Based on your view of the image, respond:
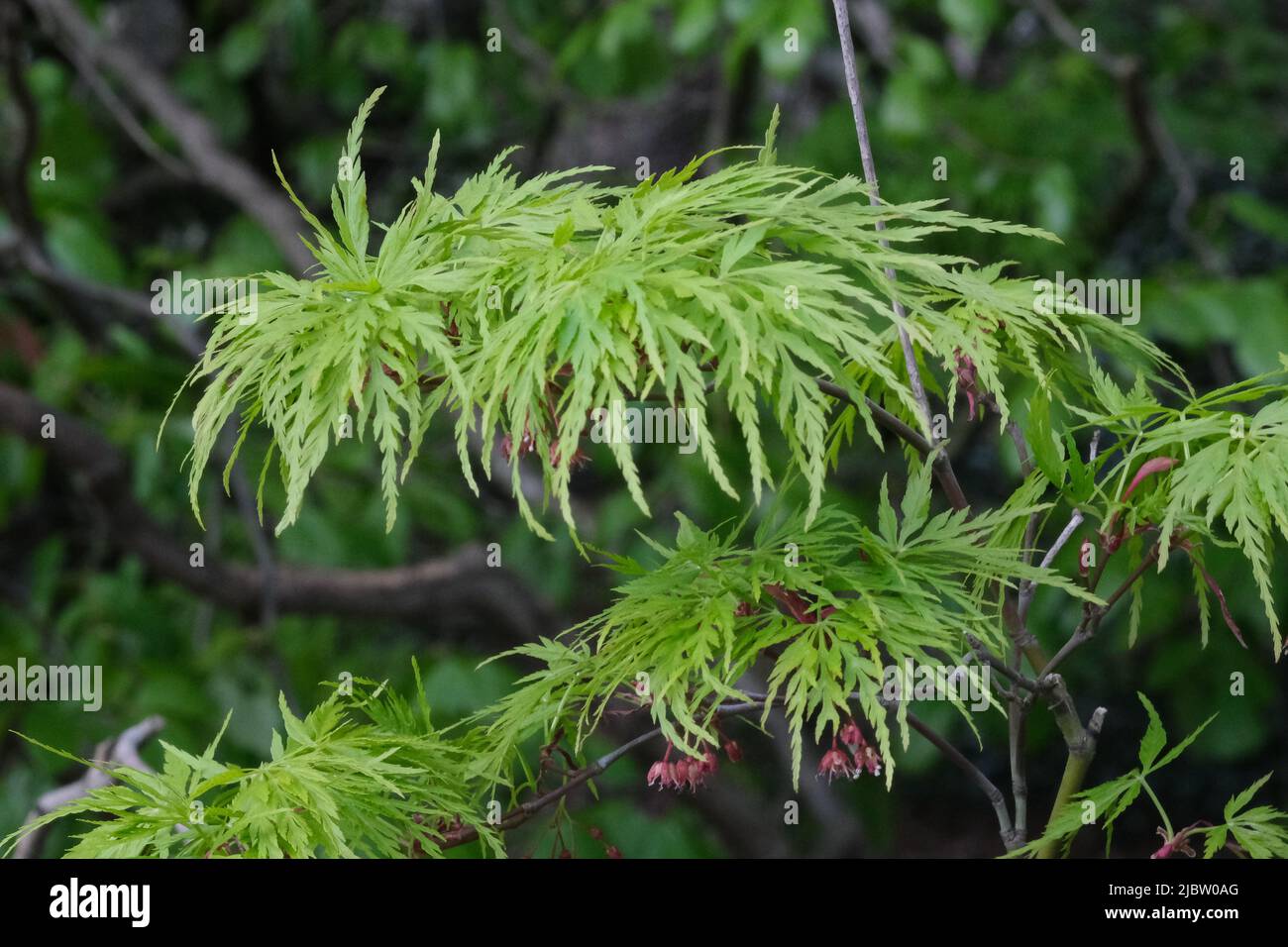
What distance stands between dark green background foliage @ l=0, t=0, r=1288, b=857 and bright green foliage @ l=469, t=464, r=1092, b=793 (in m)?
0.85

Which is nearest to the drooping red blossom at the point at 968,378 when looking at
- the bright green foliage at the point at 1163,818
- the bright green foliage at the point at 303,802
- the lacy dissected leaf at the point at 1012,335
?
the lacy dissected leaf at the point at 1012,335

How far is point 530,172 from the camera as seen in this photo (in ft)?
8.11

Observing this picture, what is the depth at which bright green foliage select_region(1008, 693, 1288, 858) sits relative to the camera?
2.23 ft

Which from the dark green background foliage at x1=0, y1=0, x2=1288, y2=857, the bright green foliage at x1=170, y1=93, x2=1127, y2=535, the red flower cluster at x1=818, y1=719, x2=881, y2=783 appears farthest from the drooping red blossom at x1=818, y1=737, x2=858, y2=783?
the dark green background foliage at x1=0, y1=0, x2=1288, y2=857

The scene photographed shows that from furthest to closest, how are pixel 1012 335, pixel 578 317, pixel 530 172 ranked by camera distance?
pixel 530 172
pixel 1012 335
pixel 578 317

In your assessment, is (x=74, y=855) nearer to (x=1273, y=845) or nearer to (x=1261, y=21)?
(x=1273, y=845)

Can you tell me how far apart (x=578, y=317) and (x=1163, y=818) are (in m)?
0.37

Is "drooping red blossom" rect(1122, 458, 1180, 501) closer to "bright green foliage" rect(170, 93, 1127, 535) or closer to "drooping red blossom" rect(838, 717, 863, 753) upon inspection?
"bright green foliage" rect(170, 93, 1127, 535)

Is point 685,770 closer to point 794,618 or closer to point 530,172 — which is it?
point 794,618

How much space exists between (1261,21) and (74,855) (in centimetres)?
282

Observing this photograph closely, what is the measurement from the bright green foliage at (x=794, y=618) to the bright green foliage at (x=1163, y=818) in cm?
9

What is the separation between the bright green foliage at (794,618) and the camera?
63cm

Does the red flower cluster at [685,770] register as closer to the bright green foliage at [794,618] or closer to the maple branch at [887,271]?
the bright green foliage at [794,618]

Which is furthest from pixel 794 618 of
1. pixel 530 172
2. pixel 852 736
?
pixel 530 172
